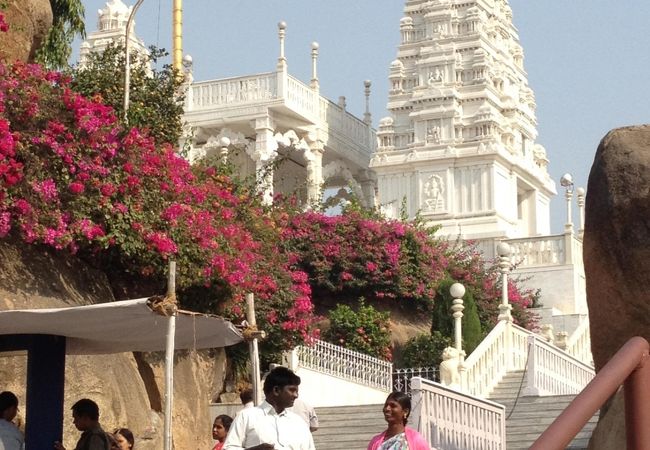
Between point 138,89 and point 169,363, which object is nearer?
point 169,363

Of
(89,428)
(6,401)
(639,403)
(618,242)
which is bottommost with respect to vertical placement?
(639,403)

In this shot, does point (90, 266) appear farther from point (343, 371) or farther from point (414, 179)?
→ point (414, 179)

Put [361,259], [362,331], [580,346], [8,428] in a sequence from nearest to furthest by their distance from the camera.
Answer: [8,428]
[580,346]
[362,331]
[361,259]

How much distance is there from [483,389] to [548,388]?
103cm

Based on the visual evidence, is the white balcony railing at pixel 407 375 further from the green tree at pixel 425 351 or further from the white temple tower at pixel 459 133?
the white temple tower at pixel 459 133

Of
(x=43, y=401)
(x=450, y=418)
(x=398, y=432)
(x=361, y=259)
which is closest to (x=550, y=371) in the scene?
(x=361, y=259)

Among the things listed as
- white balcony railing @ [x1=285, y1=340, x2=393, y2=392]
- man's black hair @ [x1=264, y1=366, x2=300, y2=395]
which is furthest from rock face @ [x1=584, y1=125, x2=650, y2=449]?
white balcony railing @ [x1=285, y1=340, x2=393, y2=392]

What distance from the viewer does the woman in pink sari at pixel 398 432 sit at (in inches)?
343

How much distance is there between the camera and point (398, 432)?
886cm

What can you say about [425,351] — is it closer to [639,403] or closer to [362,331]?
[362,331]

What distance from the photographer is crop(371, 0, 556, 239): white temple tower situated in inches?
1647

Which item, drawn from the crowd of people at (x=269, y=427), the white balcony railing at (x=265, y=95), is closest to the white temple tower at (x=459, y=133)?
the white balcony railing at (x=265, y=95)

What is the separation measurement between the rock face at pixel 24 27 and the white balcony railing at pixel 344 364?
6970 millimetres

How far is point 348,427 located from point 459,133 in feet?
78.5
